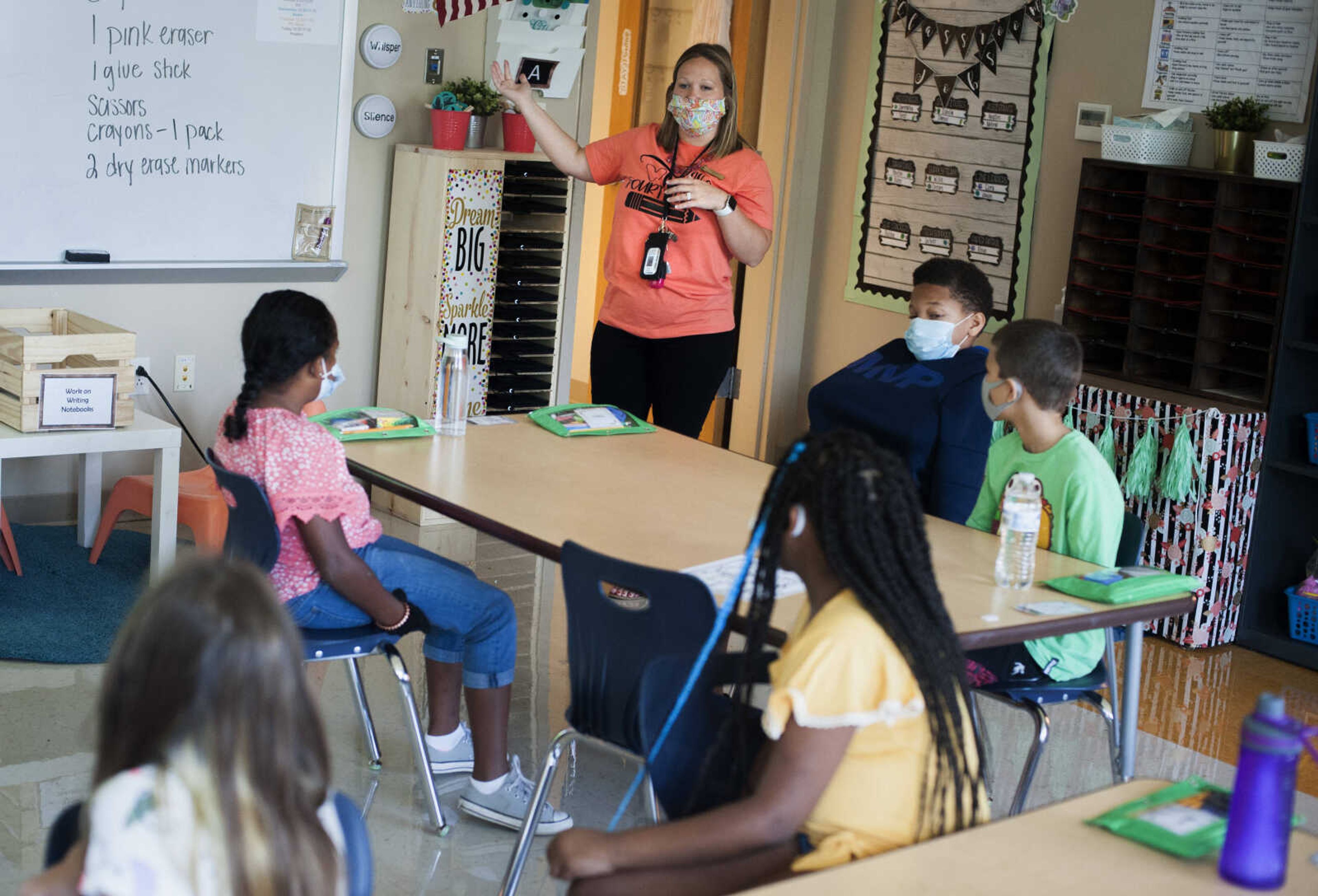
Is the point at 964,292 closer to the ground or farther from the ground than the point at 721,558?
farther from the ground

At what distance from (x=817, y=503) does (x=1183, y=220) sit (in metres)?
3.20

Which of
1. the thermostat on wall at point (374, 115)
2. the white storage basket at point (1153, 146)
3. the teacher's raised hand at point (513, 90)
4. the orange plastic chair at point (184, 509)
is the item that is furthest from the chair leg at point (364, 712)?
the white storage basket at point (1153, 146)

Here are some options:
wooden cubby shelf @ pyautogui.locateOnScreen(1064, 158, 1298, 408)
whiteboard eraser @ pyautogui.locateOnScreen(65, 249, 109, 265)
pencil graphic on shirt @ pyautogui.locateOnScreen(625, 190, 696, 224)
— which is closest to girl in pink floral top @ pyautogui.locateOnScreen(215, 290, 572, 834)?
pencil graphic on shirt @ pyautogui.locateOnScreen(625, 190, 696, 224)

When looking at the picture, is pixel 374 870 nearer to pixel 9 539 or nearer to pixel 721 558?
pixel 721 558

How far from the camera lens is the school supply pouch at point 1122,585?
8.05 feet

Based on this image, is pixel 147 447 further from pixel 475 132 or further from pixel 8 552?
pixel 475 132

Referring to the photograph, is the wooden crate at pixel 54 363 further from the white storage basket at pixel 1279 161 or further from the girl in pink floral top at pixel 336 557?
the white storage basket at pixel 1279 161

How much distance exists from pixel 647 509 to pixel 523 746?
0.79 m

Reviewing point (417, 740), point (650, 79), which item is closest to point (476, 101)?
point (650, 79)

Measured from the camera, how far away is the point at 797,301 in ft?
20.1

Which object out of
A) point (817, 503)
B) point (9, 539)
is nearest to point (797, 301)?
point (9, 539)

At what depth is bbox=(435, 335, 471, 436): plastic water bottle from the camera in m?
3.27

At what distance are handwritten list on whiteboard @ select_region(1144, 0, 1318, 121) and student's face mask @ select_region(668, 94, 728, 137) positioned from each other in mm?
1643

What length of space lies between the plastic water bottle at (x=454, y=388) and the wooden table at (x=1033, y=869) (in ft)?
6.16
